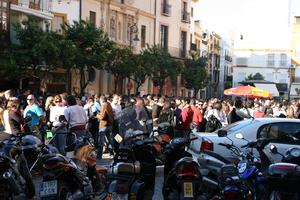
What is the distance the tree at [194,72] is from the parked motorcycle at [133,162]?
37803 millimetres

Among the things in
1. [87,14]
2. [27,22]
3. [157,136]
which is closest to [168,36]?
[87,14]

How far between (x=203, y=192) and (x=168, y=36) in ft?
132

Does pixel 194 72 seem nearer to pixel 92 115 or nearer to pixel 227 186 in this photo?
pixel 92 115

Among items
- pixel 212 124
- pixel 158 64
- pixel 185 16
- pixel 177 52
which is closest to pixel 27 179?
pixel 212 124

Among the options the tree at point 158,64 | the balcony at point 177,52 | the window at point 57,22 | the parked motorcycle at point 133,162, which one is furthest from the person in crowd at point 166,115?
the balcony at point 177,52

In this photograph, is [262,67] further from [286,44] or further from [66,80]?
[66,80]

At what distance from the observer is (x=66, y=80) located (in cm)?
3152

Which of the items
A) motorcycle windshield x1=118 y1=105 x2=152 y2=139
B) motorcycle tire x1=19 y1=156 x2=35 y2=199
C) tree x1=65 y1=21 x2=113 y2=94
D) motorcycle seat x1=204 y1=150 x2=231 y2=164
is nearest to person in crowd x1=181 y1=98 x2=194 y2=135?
motorcycle seat x1=204 y1=150 x2=231 y2=164

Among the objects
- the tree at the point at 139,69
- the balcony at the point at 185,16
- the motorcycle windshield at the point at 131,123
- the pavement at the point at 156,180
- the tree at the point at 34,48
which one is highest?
the balcony at the point at 185,16

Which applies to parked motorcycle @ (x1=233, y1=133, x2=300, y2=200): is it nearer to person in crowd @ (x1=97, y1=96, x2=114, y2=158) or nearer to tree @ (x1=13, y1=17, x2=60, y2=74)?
person in crowd @ (x1=97, y1=96, x2=114, y2=158)

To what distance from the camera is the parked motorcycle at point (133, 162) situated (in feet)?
24.0

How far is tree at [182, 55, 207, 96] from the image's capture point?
46719mm

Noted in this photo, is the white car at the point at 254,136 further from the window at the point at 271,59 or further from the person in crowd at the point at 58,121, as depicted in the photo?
the window at the point at 271,59

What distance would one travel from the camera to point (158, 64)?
38125 mm
